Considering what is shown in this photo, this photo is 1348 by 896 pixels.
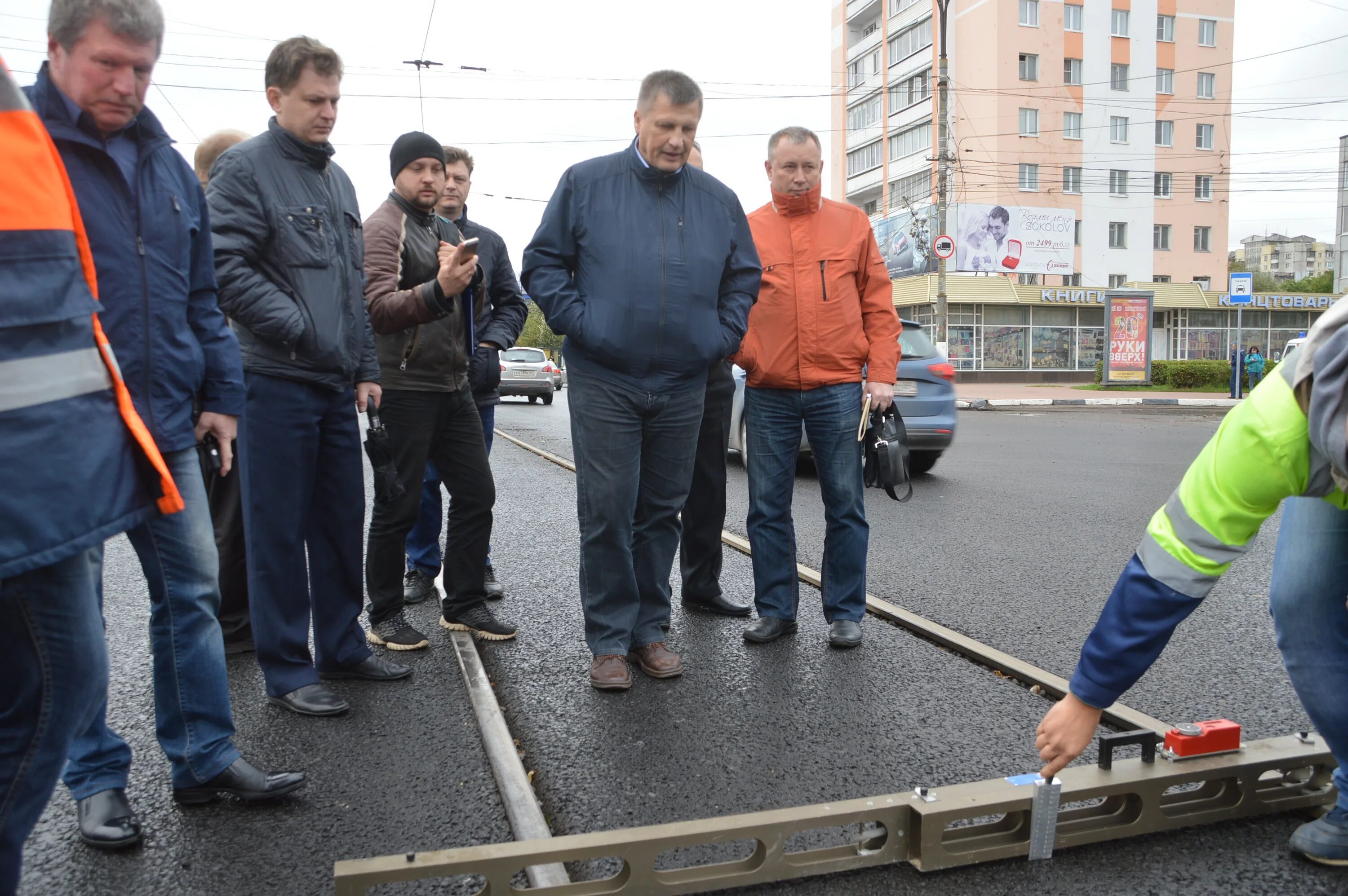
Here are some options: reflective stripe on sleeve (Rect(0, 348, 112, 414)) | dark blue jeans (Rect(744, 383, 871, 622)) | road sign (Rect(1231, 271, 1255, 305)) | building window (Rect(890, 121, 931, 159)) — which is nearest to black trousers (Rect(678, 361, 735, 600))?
dark blue jeans (Rect(744, 383, 871, 622))

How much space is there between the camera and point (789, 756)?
294 cm

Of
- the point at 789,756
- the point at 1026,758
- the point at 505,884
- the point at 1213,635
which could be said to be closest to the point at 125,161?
the point at 505,884

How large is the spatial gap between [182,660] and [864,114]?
58.3 metres

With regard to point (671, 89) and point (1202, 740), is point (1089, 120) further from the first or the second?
point (1202, 740)

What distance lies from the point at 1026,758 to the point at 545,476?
24.8ft

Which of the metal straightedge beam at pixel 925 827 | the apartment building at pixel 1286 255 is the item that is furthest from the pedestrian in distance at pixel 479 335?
the apartment building at pixel 1286 255

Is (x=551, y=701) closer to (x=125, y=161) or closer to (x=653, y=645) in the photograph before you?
(x=653, y=645)

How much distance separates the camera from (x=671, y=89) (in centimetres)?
359

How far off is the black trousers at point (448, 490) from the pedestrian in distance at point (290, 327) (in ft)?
1.83

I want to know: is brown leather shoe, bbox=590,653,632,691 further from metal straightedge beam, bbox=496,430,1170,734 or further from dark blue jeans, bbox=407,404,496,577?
dark blue jeans, bbox=407,404,496,577

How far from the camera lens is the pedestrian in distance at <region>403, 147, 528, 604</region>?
4.89m

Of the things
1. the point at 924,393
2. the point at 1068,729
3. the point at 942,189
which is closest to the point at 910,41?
the point at 942,189

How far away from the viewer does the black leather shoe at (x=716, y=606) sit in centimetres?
470

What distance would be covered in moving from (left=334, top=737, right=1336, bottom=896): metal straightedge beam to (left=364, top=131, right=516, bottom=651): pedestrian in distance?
84.3 inches
